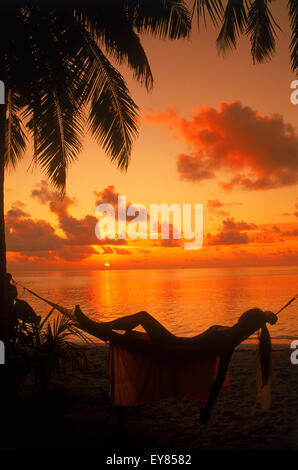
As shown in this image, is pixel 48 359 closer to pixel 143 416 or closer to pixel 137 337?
pixel 143 416

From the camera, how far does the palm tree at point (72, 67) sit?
12.6 feet

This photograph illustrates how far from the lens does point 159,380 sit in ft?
9.54

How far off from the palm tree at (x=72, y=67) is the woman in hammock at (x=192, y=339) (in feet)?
3.54

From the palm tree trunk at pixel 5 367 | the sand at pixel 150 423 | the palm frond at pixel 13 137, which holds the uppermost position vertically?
the palm frond at pixel 13 137

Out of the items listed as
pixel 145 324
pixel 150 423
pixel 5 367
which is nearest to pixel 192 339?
pixel 145 324

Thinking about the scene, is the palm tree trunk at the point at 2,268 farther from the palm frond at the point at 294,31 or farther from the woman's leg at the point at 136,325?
the palm frond at the point at 294,31

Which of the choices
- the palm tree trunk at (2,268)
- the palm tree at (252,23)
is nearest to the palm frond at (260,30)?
the palm tree at (252,23)

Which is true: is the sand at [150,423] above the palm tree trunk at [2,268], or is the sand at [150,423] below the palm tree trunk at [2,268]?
below

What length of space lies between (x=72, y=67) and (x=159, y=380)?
3.09 meters

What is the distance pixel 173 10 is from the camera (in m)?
4.65

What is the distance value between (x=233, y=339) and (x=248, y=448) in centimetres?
75

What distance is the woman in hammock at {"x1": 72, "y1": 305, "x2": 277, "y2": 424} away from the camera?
9.12ft

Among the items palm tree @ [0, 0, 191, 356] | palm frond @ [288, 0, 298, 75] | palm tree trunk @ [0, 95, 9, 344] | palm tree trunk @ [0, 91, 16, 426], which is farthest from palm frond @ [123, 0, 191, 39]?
palm tree trunk @ [0, 91, 16, 426]
